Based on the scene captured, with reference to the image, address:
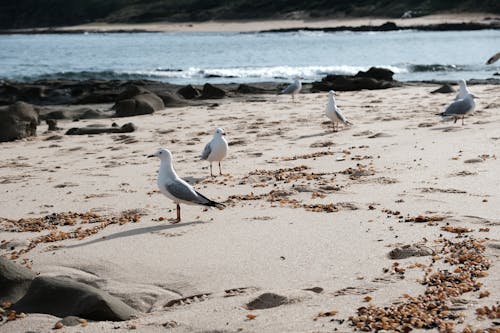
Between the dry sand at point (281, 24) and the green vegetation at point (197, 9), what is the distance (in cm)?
155

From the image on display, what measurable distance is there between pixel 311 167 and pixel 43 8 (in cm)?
10876

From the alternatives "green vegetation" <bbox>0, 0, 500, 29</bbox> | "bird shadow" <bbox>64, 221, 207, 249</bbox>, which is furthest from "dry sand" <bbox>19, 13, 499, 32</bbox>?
"bird shadow" <bbox>64, 221, 207, 249</bbox>

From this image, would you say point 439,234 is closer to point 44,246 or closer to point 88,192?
point 44,246

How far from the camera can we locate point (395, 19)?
74.8 meters

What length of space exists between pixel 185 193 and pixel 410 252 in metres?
2.08

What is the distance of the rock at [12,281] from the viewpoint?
484cm

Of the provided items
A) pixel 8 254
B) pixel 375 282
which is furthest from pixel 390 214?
pixel 8 254

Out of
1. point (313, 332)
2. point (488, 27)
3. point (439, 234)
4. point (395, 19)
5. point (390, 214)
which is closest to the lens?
point (313, 332)

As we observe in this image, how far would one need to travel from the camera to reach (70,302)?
4.53m

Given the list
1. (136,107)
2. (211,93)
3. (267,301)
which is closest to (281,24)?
(211,93)

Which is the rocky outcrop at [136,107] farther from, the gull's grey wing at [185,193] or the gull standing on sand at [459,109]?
the gull's grey wing at [185,193]

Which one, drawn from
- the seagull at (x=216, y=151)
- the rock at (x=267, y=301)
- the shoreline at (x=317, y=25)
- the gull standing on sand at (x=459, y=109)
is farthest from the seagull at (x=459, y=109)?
the shoreline at (x=317, y=25)

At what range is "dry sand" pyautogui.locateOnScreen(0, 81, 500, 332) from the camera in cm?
458

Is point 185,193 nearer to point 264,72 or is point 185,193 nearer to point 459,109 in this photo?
point 459,109
